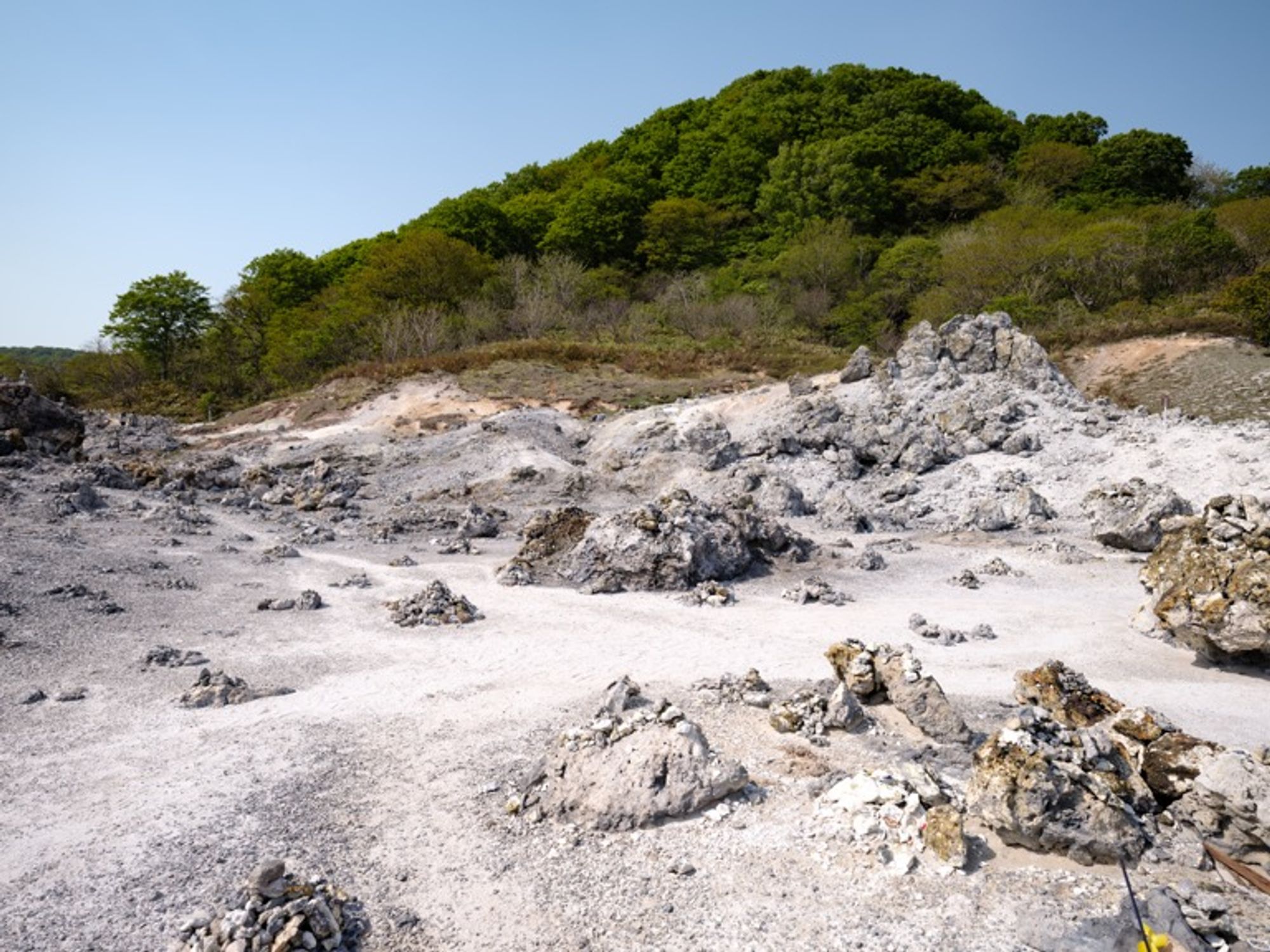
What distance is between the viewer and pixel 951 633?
1160 centimetres

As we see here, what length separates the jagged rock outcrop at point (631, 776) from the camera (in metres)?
6.44

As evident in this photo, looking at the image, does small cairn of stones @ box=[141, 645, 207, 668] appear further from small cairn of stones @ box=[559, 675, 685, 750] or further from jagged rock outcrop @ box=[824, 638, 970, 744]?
jagged rock outcrop @ box=[824, 638, 970, 744]

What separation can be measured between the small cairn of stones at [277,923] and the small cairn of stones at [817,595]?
9981 mm

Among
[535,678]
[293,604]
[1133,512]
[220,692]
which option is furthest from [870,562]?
[220,692]

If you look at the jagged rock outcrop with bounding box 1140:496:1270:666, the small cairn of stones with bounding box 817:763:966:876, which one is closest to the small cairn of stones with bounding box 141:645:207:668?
the small cairn of stones with bounding box 817:763:966:876

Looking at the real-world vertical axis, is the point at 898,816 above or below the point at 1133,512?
below

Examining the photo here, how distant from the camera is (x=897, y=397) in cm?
Answer: 2595

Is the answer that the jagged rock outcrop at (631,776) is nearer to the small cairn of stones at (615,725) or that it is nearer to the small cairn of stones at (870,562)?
the small cairn of stones at (615,725)

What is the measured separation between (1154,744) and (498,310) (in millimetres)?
43400

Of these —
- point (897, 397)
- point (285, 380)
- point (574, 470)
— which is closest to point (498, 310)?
point (285, 380)

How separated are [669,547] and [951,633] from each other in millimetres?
5378

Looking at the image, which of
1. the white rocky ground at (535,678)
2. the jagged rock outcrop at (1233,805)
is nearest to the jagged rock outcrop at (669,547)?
the white rocky ground at (535,678)

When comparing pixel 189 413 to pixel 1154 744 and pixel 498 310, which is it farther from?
pixel 1154 744

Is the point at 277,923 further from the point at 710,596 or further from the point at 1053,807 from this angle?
the point at 710,596
